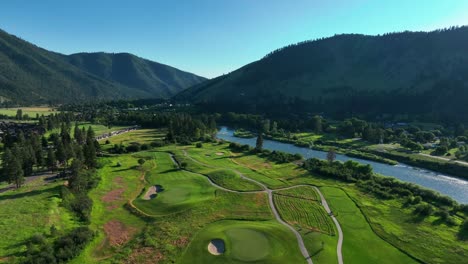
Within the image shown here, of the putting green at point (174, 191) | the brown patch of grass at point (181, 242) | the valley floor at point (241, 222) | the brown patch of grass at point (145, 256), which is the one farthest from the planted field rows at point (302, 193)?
the brown patch of grass at point (145, 256)

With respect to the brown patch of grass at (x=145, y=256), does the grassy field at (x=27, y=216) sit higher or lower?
higher

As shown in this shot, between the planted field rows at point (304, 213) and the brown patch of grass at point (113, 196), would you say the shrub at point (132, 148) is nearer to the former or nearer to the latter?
the brown patch of grass at point (113, 196)

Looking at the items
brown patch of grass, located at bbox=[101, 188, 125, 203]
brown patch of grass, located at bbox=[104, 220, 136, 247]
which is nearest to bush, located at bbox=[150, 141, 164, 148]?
brown patch of grass, located at bbox=[101, 188, 125, 203]

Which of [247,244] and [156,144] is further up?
[156,144]

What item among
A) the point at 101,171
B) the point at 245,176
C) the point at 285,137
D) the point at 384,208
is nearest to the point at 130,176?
the point at 101,171

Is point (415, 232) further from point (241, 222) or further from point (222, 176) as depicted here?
point (222, 176)

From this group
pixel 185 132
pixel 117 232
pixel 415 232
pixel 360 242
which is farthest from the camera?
pixel 185 132

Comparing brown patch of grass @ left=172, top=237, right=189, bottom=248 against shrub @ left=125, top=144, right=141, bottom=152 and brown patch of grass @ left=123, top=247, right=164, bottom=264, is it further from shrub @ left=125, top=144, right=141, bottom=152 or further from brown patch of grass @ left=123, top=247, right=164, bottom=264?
shrub @ left=125, top=144, right=141, bottom=152

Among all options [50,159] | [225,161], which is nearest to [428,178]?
[225,161]
